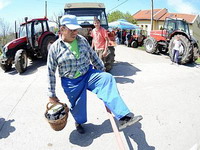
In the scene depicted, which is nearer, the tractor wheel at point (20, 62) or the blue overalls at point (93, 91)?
the blue overalls at point (93, 91)

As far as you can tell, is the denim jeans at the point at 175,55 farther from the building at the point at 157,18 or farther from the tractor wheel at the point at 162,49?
the building at the point at 157,18

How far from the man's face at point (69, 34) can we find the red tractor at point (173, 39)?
274 inches

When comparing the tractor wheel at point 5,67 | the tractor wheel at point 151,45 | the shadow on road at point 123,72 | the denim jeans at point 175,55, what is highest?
the tractor wheel at point 151,45

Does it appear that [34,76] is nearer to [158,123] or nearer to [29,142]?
[29,142]

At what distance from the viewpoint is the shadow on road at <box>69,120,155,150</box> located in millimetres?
2818

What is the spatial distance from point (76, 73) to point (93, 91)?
0.35 metres

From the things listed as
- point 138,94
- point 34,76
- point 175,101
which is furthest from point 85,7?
point 175,101

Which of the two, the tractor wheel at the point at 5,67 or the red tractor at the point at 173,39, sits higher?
the red tractor at the point at 173,39

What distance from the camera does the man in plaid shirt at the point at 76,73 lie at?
2295 millimetres

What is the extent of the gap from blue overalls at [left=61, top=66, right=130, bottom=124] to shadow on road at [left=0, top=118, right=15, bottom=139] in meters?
1.21

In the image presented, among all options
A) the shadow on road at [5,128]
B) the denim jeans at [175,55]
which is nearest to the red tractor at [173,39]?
the denim jeans at [175,55]

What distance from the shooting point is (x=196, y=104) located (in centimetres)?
423

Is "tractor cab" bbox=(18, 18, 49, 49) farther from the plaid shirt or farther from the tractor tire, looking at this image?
the tractor tire

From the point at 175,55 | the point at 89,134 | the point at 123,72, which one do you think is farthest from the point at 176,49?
the point at 89,134
